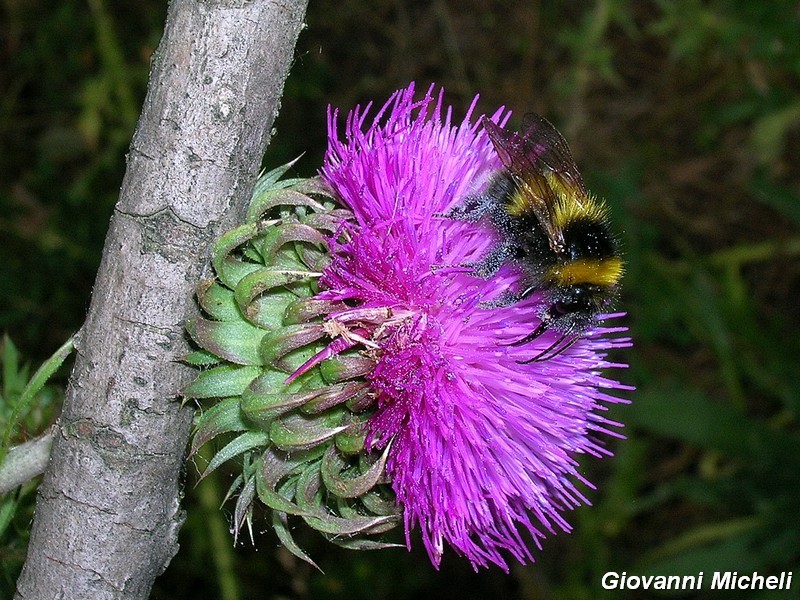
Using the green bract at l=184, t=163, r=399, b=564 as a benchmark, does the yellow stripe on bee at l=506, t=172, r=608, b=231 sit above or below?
above

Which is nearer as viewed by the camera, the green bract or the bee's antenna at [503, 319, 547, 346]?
the green bract

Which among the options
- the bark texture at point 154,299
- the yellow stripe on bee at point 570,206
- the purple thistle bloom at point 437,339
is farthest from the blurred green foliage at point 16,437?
the yellow stripe on bee at point 570,206

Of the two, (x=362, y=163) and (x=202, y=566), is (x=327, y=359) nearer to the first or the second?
(x=362, y=163)

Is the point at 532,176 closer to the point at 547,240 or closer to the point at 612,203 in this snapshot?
the point at 547,240

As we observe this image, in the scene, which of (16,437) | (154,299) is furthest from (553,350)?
(16,437)

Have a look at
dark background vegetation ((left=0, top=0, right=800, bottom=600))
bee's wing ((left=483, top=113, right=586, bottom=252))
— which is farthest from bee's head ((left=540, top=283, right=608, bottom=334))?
dark background vegetation ((left=0, top=0, right=800, bottom=600))

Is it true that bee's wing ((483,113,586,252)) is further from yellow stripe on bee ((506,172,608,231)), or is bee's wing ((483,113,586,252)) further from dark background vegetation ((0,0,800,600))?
dark background vegetation ((0,0,800,600))
